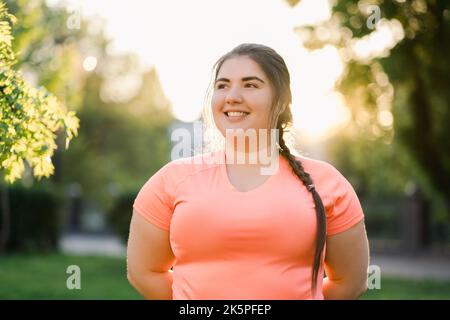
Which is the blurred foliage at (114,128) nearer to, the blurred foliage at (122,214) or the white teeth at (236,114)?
the blurred foliage at (122,214)

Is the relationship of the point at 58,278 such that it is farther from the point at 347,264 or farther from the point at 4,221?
the point at 347,264

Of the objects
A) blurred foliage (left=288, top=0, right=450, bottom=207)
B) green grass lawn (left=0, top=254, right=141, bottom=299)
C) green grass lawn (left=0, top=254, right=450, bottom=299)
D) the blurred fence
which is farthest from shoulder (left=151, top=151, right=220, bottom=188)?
the blurred fence

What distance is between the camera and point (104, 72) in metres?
26.3

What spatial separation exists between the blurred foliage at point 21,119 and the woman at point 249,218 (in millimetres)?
1159

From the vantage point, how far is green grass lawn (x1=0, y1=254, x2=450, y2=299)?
862 cm

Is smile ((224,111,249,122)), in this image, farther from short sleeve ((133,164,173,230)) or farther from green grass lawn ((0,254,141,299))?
green grass lawn ((0,254,141,299))

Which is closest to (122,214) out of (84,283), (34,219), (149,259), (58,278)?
(34,219)

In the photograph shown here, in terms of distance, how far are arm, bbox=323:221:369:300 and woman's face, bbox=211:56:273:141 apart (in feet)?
1.52

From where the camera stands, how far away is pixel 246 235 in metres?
2.09

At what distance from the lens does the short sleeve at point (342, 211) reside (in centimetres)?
224

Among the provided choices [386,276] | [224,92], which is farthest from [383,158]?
[224,92]

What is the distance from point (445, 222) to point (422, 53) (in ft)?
25.4

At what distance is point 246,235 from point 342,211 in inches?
14.3

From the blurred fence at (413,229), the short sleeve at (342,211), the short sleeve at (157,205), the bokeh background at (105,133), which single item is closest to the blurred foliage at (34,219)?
the bokeh background at (105,133)
